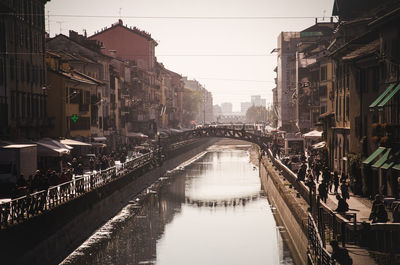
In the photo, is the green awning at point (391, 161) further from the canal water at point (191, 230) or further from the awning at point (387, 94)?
the canal water at point (191, 230)

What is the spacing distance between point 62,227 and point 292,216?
15093mm

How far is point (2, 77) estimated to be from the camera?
42500 mm

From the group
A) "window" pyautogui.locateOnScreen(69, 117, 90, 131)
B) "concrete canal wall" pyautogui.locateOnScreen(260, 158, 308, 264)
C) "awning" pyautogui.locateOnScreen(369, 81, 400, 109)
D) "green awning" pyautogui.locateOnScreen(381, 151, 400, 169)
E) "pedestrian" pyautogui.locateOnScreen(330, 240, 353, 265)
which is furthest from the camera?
"window" pyautogui.locateOnScreen(69, 117, 90, 131)

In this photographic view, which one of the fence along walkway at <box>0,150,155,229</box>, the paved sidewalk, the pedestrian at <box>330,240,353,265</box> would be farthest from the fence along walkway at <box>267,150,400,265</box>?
the fence along walkway at <box>0,150,155,229</box>

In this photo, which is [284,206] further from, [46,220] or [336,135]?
[46,220]

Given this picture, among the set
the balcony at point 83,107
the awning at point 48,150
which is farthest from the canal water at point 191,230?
the balcony at point 83,107

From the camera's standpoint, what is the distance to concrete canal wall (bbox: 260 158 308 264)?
115ft

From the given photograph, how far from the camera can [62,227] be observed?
110 ft

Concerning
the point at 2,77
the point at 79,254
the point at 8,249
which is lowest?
the point at 79,254

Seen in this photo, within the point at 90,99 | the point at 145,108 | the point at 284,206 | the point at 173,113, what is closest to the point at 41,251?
the point at 284,206

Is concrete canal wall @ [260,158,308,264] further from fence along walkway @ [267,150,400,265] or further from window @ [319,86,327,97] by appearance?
window @ [319,86,327,97]

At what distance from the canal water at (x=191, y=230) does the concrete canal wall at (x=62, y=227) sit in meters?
0.70

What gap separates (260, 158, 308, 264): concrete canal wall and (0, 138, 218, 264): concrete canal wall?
39.9ft

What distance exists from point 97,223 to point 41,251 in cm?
1424
